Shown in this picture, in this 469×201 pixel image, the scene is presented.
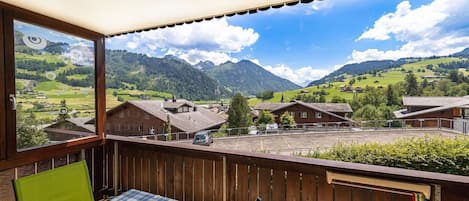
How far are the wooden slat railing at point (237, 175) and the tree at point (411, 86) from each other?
7.01 m

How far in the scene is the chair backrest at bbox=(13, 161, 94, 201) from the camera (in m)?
1.25

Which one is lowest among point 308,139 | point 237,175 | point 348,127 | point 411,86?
point 308,139

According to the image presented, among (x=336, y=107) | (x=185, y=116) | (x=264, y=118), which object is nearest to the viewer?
(x=185, y=116)

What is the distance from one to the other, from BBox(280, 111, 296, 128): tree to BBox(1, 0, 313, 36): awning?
24.9 feet

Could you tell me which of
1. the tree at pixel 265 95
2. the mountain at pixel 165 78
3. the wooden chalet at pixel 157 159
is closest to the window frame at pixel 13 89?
the wooden chalet at pixel 157 159

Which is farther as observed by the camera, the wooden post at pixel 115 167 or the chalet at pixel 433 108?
the chalet at pixel 433 108

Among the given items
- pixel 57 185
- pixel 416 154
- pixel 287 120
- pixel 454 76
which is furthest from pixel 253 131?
pixel 57 185

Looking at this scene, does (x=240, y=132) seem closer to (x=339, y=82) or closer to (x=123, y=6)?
(x=339, y=82)

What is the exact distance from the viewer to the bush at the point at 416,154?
5207mm

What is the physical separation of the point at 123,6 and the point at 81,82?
3.78 feet

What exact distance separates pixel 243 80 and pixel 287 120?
2442 millimetres

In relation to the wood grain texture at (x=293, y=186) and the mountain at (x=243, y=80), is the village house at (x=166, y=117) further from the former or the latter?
the wood grain texture at (x=293, y=186)

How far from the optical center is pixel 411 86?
6.97m

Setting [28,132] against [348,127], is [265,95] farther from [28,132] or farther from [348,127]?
[28,132]
